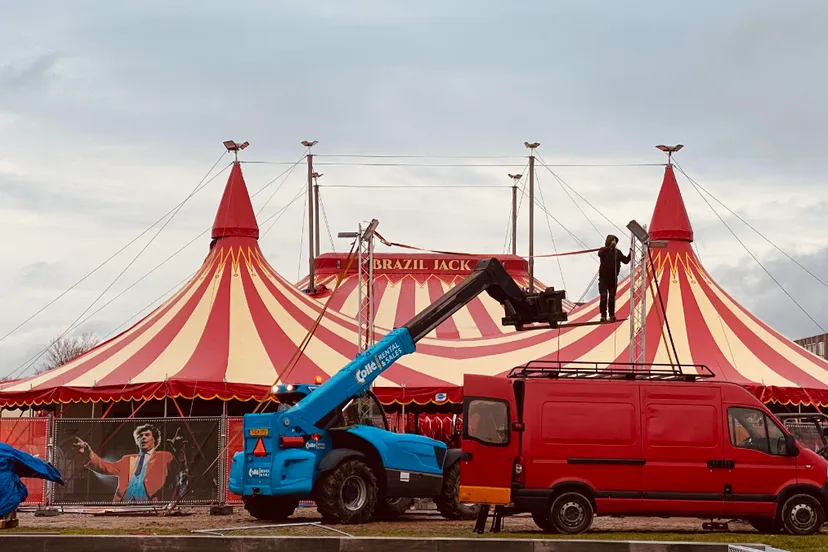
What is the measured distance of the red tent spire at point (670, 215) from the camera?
3008 centimetres

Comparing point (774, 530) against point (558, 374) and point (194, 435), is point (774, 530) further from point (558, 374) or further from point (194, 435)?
point (194, 435)

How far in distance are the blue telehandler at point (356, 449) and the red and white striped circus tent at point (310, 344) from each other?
16.2 ft

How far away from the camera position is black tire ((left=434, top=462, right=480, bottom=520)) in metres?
18.9

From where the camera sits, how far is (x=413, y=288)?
3522 cm

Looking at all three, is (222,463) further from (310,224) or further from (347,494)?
(310,224)

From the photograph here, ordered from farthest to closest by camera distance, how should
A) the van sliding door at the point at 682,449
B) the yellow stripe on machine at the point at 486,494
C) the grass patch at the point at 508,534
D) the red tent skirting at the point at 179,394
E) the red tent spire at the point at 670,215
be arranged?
the red tent spire at the point at 670,215 → the red tent skirting at the point at 179,394 → the van sliding door at the point at 682,449 → the yellow stripe on machine at the point at 486,494 → the grass patch at the point at 508,534

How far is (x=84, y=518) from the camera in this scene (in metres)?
19.5

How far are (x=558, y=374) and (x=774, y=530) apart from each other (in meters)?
3.50

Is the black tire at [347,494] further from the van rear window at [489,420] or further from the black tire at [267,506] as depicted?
the van rear window at [489,420]

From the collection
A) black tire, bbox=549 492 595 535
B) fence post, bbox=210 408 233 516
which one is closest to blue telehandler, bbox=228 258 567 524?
black tire, bbox=549 492 595 535

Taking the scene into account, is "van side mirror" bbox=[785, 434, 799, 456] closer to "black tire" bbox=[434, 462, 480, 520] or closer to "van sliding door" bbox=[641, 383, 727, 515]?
"van sliding door" bbox=[641, 383, 727, 515]

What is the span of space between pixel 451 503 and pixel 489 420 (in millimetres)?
3677

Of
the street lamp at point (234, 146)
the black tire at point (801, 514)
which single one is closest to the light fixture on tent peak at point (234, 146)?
the street lamp at point (234, 146)

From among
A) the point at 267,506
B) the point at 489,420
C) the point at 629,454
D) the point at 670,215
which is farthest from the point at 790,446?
the point at 670,215
